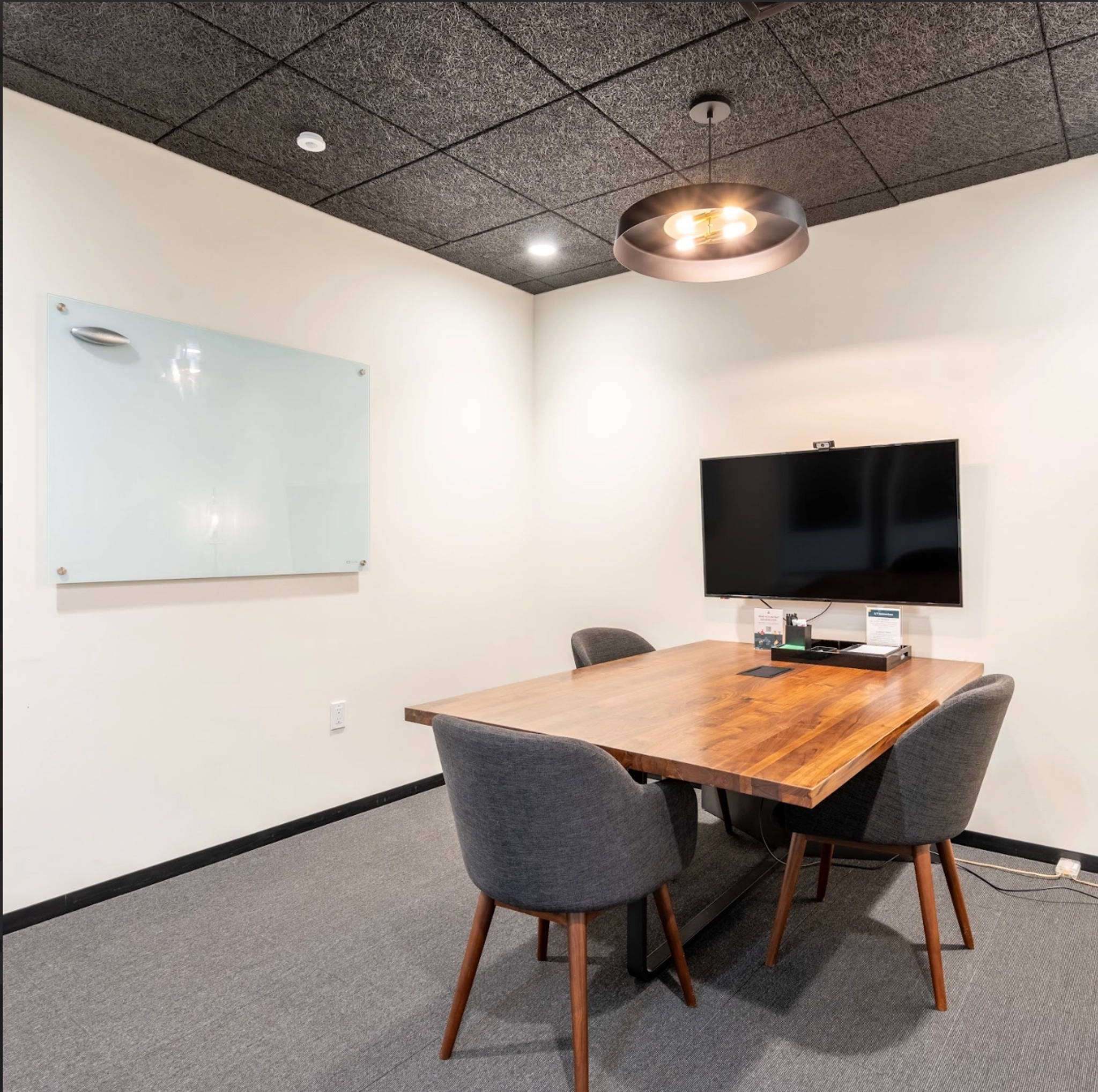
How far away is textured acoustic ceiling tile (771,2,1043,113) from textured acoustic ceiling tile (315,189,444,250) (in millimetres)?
1861

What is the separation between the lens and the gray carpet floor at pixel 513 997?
1779 mm

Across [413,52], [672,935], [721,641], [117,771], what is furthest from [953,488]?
[117,771]

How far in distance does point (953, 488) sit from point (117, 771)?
3.31 metres

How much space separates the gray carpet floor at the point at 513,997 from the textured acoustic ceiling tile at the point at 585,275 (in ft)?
9.89

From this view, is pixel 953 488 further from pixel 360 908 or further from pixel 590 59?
pixel 360 908

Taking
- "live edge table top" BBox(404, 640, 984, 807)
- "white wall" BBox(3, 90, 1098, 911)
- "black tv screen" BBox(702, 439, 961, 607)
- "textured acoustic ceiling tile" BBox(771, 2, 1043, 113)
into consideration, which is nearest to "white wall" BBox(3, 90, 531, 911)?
"white wall" BBox(3, 90, 1098, 911)

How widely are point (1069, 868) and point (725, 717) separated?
5.92 ft

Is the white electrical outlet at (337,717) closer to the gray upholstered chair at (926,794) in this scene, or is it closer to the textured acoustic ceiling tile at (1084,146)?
the gray upholstered chair at (926,794)

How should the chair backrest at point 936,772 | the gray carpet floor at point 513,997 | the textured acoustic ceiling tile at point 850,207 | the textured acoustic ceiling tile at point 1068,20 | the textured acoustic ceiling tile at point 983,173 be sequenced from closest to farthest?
the gray carpet floor at point 513,997, the chair backrest at point 936,772, the textured acoustic ceiling tile at point 1068,20, the textured acoustic ceiling tile at point 983,173, the textured acoustic ceiling tile at point 850,207

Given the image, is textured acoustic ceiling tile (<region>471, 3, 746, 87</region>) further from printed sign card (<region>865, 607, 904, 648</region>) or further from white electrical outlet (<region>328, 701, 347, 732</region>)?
white electrical outlet (<region>328, 701, 347, 732</region>)

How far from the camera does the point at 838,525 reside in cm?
322

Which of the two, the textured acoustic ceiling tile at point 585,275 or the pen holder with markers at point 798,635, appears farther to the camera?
the textured acoustic ceiling tile at point 585,275

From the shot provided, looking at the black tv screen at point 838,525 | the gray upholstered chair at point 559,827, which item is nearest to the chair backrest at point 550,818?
the gray upholstered chair at point 559,827

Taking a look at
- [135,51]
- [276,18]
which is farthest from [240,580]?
[276,18]
